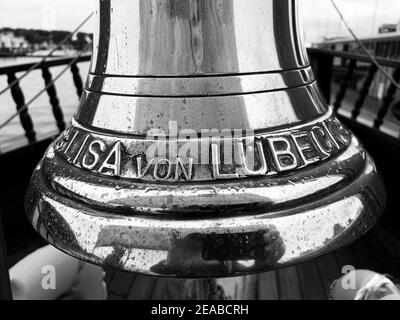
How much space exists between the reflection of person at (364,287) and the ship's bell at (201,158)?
946mm

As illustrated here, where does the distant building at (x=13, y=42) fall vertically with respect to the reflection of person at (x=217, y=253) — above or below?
above

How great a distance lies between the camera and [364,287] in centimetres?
131

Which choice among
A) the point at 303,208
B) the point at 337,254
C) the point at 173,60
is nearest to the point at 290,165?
the point at 303,208

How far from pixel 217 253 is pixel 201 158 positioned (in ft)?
0.33

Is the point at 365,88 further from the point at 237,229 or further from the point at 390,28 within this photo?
the point at 237,229

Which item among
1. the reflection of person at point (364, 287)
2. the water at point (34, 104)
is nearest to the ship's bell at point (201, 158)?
the reflection of person at point (364, 287)

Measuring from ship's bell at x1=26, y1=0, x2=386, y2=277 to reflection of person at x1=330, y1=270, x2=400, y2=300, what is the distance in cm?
95

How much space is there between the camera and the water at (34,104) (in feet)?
7.93

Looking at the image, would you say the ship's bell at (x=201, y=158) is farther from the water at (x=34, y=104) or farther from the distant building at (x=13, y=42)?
the water at (x=34, y=104)

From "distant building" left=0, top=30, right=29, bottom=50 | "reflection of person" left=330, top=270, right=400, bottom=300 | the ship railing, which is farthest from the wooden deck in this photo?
"distant building" left=0, top=30, right=29, bottom=50

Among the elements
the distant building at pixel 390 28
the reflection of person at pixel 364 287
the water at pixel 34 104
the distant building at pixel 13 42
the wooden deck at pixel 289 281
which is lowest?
the wooden deck at pixel 289 281

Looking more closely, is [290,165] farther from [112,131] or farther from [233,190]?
[112,131]

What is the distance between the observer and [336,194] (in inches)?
16.4

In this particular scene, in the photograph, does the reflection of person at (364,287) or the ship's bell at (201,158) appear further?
the reflection of person at (364,287)
